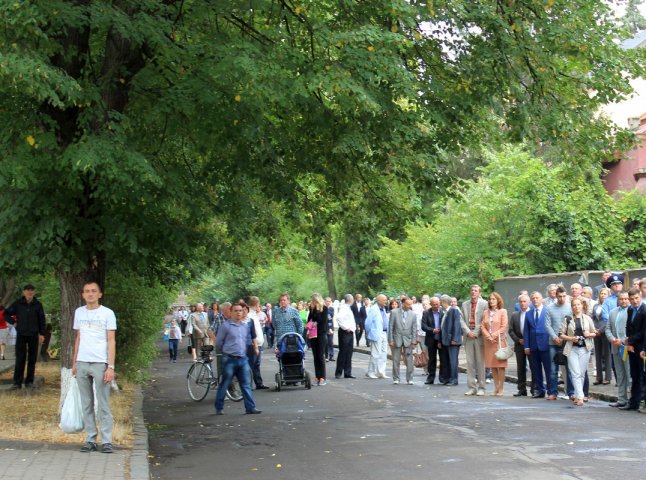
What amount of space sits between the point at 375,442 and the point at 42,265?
14.7 feet

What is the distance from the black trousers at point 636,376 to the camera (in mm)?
15406

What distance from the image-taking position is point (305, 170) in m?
15.5

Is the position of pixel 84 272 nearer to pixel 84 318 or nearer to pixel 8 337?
pixel 84 318

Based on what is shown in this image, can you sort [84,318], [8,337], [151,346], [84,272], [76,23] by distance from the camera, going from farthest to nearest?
[8,337], [151,346], [84,272], [76,23], [84,318]

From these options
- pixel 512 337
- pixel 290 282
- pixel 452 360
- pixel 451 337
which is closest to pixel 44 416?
pixel 512 337

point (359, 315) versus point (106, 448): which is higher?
point (359, 315)

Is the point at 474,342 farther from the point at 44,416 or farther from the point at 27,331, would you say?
the point at 44,416

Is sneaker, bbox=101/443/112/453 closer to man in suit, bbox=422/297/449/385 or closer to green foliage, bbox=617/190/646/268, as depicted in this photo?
man in suit, bbox=422/297/449/385

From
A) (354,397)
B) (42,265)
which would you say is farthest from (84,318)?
(354,397)

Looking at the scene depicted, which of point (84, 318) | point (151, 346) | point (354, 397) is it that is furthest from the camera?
Result: point (151, 346)

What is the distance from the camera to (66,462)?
1017 centimetres

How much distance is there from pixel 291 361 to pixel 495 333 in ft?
14.7

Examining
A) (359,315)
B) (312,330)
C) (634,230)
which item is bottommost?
(312,330)

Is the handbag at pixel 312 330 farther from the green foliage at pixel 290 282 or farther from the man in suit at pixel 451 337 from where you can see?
the green foliage at pixel 290 282
